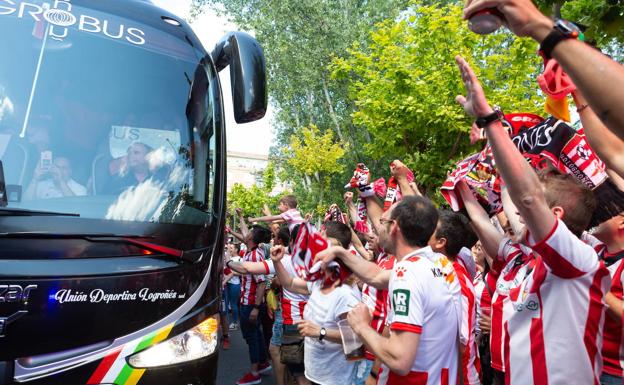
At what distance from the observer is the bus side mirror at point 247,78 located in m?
3.81

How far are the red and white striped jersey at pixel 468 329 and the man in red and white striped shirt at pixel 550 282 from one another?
2.55 feet

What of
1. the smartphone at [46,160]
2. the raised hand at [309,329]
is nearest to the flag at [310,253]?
the raised hand at [309,329]

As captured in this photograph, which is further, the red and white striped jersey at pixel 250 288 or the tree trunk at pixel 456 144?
the tree trunk at pixel 456 144

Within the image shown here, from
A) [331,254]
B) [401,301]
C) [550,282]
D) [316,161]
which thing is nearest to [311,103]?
[316,161]

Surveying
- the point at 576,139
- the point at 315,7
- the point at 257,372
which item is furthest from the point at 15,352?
the point at 315,7

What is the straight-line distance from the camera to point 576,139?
318cm

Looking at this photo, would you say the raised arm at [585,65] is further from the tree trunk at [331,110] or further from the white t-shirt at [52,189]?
the tree trunk at [331,110]

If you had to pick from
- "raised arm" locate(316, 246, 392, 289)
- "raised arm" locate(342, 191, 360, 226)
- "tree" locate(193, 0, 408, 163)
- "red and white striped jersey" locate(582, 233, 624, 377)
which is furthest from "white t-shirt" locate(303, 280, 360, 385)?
"tree" locate(193, 0, 408, 163)

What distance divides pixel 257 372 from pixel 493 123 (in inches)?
263

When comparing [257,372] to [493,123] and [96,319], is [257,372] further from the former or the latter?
[493,123]

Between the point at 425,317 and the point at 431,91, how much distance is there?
1016cm

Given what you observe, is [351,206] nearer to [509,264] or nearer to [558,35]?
[509,264]

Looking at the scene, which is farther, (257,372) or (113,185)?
(257,372)

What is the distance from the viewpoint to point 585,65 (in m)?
1.33
